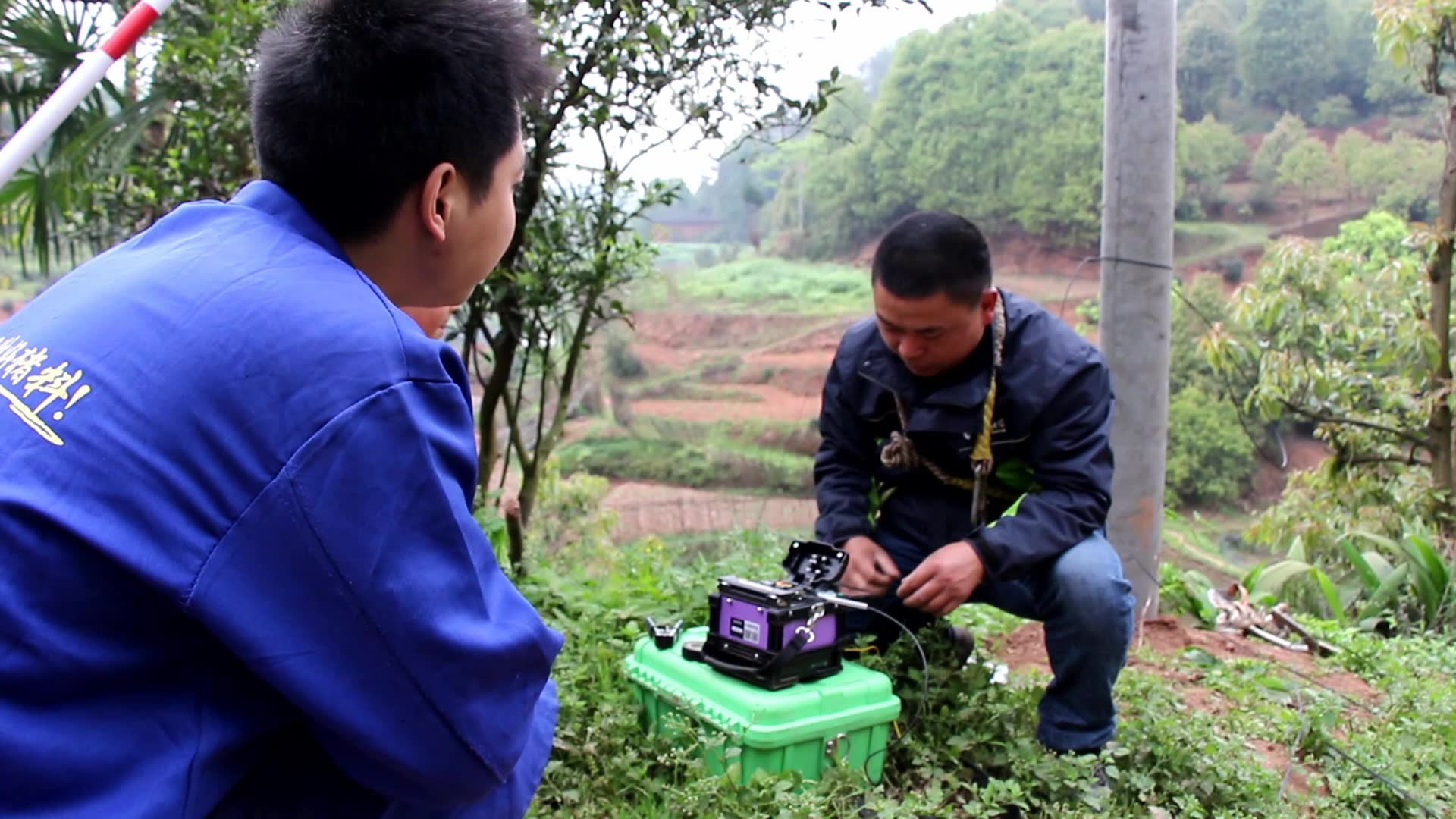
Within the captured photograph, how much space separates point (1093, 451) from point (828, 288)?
11.8 meters

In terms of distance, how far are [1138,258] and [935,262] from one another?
1.57m

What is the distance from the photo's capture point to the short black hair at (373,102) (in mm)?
1308

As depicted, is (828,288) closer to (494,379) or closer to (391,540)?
(494,379)

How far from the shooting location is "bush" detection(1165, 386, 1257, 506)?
12.3 m

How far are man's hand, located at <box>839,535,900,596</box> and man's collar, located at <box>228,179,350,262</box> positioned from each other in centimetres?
176

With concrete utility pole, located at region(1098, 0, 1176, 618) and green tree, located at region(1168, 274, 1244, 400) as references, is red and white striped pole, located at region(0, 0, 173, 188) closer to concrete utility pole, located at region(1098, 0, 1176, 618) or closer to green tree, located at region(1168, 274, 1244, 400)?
concrete utility pole, located at region(1098, 0, 1176, 618)

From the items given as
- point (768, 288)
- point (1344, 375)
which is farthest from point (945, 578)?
point (768, 288)

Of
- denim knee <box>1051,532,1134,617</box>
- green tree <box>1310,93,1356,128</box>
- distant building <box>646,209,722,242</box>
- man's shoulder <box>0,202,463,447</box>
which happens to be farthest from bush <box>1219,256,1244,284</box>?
man's shoulder <box>0,202,463,447</box>

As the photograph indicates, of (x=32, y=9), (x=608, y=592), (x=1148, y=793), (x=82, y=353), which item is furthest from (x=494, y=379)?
(x=32, y=9)

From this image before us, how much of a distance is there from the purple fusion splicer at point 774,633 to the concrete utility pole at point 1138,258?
1.93m

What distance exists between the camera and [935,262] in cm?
266

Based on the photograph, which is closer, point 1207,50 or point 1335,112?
point 1207,50

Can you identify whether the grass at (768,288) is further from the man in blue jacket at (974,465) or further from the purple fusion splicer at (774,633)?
the purple fusion splicer at (774,633)

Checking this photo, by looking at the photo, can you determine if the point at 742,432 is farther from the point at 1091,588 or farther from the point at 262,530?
the point at 262,530
